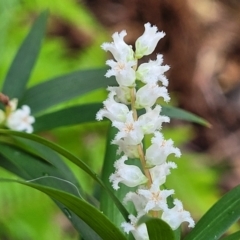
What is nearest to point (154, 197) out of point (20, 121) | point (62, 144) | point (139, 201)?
point (139, 201)

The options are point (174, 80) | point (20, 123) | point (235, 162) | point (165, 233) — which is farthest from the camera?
point (174, 80)

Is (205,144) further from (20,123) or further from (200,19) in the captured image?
(20,123)

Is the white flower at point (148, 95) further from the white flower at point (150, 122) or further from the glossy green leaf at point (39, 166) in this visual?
the glossy green leaf at point (39, 166)

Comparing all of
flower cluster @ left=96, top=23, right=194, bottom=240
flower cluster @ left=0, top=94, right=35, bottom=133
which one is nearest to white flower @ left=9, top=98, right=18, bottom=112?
flower cluster @ left=0, top=94, right=35, bottom=133

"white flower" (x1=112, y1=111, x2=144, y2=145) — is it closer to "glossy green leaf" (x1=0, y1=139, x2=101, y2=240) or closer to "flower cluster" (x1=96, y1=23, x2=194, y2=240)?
"flower cluster" (x1=96, y1=23, x2=194, y2=240)

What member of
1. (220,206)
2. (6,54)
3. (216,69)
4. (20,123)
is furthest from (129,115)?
(216,69)

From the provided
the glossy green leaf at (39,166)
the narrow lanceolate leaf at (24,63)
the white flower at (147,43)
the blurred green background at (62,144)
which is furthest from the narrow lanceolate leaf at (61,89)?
the blurred green background at (62,144)

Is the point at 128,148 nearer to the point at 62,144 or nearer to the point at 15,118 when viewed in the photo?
the point at 15,118
